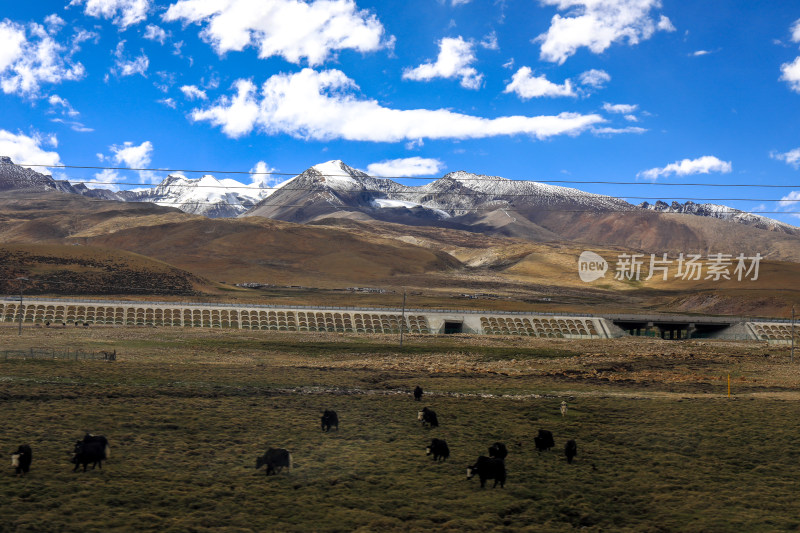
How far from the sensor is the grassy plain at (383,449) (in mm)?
17922

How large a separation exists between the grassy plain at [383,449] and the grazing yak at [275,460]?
1.20 ft

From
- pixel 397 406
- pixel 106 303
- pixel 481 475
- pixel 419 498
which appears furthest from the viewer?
pixel 106 303

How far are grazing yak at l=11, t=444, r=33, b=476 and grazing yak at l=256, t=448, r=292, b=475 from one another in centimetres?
694

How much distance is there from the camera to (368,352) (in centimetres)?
7119

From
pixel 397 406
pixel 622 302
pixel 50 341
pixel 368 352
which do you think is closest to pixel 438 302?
pixel 622 302

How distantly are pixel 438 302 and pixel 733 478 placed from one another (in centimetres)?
13409

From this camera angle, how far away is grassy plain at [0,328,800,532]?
58.8ft

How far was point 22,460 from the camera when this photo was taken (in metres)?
19.8

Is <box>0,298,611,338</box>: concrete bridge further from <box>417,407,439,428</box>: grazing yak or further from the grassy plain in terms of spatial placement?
<box>417,407,439,428</box>: grazing yak

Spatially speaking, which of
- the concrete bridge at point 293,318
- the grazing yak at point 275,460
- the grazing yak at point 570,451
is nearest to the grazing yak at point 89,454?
the grazing yak at point 275,460

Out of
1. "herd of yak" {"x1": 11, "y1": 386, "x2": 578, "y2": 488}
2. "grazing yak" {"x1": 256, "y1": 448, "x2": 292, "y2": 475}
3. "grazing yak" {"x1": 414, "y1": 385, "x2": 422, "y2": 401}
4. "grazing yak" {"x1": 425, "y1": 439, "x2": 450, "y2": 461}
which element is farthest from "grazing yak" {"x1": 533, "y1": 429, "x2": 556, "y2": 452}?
"grazing yak" {"x1": 414, "y1": 385, "x2": 422, "y2": 401}

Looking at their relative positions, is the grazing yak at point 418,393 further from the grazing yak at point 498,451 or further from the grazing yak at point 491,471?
the grazing yak at point 491,471

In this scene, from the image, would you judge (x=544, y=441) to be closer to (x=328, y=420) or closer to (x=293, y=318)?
(x=328, y=420)

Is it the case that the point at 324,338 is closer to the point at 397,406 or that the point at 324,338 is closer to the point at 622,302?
the point at 397,406
